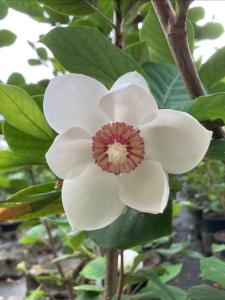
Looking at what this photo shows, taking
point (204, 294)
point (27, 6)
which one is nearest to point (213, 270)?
point (204, 294)

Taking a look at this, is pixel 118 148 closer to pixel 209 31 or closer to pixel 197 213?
pixel 209 31

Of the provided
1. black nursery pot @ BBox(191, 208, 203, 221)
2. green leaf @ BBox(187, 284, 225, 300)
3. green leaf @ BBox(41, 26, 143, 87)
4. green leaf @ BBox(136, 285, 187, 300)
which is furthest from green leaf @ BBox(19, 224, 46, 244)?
black nursery pot @ BBox(191, 208, 203, 221)

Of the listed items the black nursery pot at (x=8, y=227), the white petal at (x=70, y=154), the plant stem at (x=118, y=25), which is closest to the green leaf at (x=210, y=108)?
the white petal at (x=70, y=154)

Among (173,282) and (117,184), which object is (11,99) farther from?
(173,282)

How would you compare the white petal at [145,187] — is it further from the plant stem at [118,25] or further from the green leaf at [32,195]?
the plant stem at [118,25]

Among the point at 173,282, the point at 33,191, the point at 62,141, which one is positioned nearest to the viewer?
the point at 62,141

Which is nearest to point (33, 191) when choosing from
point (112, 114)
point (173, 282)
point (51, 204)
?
point (51, 204)
